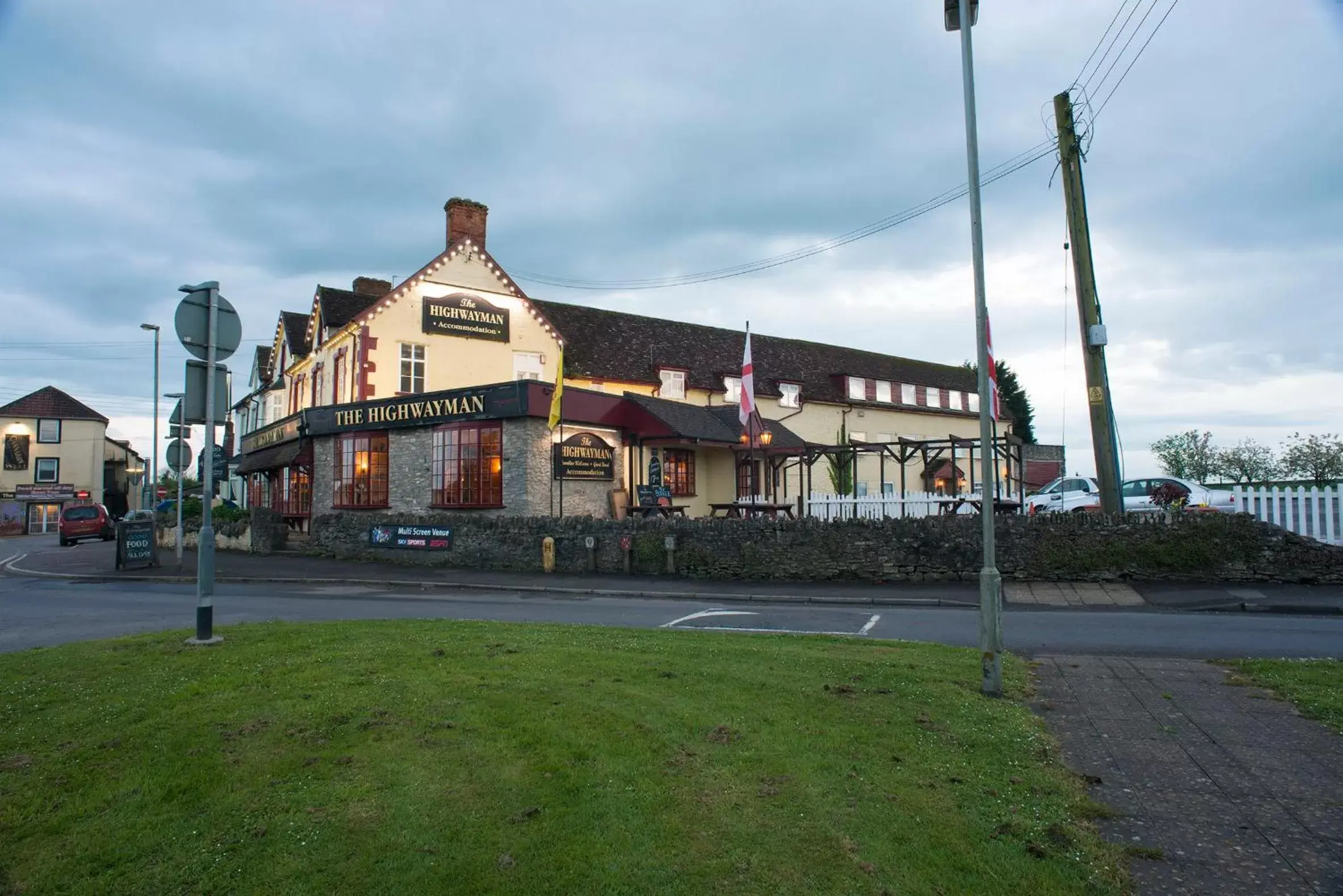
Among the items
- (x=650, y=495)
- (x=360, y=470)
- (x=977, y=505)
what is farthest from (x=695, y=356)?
(x=977, y=505)

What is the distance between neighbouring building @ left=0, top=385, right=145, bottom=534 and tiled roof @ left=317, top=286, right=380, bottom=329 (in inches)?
1667

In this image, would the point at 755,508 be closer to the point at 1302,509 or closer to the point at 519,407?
the point at 519,407

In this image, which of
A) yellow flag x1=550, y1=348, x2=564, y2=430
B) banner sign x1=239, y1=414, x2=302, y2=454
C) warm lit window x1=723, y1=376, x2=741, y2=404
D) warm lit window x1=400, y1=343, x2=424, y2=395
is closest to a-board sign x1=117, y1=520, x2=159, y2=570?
banner sign x1=239, y1=414, x2=302, y2=454

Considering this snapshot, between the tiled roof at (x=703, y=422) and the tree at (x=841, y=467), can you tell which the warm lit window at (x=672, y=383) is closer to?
the tiled roof at (x=703, y=422)

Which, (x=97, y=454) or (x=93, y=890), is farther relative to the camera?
(x=97, y=454)

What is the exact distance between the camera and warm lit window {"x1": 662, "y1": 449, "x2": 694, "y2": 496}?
1093 inches

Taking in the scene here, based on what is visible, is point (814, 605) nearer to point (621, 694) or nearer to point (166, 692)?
point (621, 694)

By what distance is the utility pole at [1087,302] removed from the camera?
50.8 feet

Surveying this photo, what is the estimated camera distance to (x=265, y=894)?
3.35m

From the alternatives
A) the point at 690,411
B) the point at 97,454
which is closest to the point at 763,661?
the point at 690,411

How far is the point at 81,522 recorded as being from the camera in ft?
136

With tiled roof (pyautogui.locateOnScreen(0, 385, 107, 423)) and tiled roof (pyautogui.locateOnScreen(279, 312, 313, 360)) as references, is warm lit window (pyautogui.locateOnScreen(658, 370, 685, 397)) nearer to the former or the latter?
tiled roof (pyautogui.locateOnScreen(279, 312, 313, 360))

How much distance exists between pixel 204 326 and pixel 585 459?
16.1 m

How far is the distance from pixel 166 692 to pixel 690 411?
73.7 ft
